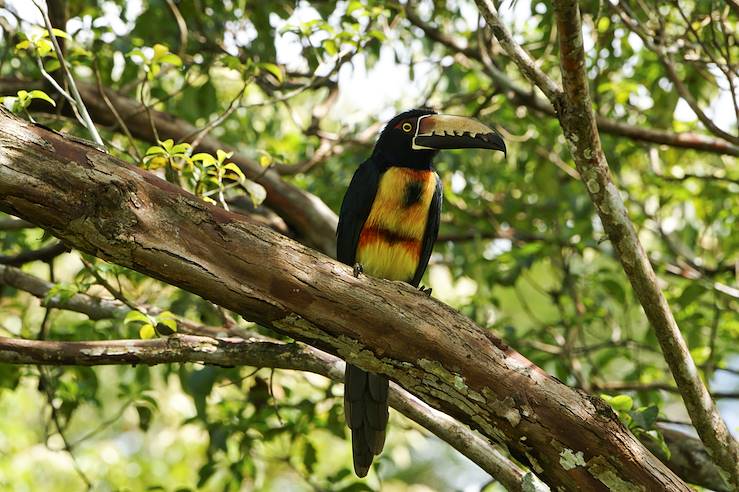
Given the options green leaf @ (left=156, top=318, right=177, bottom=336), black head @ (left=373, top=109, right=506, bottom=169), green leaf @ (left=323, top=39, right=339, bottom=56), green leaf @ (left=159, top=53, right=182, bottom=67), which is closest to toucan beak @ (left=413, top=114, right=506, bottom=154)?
black head @ (left=373, top=109, right=506, bottom=169)

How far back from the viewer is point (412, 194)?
494cm

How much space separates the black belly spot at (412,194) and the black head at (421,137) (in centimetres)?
15

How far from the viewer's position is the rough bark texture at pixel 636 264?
356 centimetres

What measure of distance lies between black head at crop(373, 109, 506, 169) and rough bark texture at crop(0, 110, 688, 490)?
1.49m

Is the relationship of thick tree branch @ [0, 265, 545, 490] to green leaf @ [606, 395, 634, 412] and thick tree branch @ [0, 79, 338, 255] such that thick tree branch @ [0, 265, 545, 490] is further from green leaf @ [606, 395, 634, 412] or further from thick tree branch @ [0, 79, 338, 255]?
thick tree branch @ [0, 79, 338, 255]

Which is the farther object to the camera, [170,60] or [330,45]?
[330,45]

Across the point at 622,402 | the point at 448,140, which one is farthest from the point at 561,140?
the point at 622,402

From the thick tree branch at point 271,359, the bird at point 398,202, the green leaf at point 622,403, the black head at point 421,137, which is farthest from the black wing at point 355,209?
the green leaf at point 622,403

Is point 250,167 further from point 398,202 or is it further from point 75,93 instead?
point 75,93

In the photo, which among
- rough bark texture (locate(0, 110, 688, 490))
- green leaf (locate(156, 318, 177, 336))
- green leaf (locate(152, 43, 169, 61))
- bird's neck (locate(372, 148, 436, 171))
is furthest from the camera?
bird's neck (locate(372, 148, 436, 171))

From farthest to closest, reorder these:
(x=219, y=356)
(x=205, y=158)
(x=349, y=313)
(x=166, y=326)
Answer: (x=166, y=326) → (x=205, y=158) → (x=219, y=356) → (x=349, y=313)

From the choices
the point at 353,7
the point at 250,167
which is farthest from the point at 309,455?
the point at 353,7

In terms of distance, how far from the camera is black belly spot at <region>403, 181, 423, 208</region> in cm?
494

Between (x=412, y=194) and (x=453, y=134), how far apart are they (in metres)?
0.45
